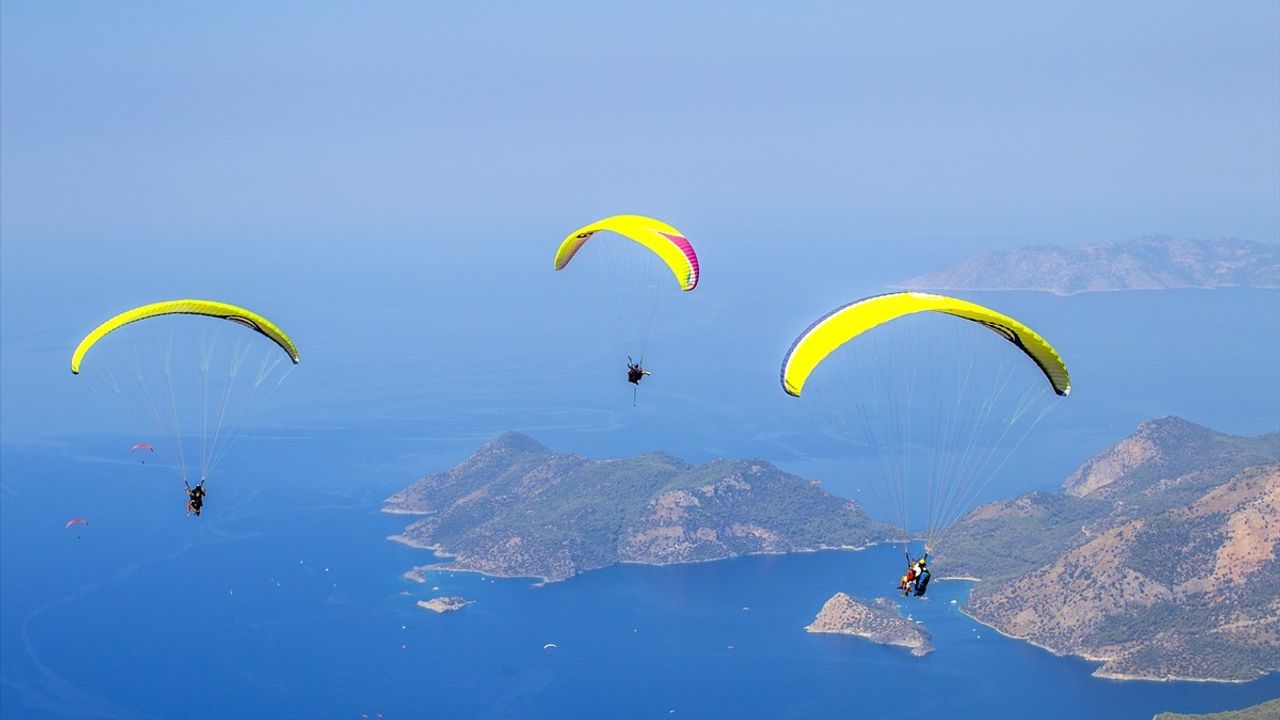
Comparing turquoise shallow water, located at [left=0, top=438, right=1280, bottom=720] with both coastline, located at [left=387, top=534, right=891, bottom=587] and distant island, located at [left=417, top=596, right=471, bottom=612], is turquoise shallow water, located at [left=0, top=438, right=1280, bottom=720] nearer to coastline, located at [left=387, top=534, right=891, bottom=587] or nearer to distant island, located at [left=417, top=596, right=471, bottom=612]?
coastline, located at [left=387, top=534, right=891, bottom=587]

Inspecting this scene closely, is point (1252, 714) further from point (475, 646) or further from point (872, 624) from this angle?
point (475, 646)

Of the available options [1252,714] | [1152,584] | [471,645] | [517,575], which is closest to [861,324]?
[1252,714]

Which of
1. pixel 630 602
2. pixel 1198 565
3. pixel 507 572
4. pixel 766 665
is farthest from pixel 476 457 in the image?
pixel 1198 565

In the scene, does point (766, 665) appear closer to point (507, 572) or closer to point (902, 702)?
point (902, 702)

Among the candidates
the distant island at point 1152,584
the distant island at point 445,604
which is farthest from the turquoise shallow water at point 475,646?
the distant island at point 1152,584

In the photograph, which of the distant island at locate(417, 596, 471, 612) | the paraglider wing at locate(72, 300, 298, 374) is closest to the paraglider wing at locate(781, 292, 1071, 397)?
the paraglider wing at locate(72, 300, 298, 374)

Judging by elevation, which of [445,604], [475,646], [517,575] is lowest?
[475,646]
